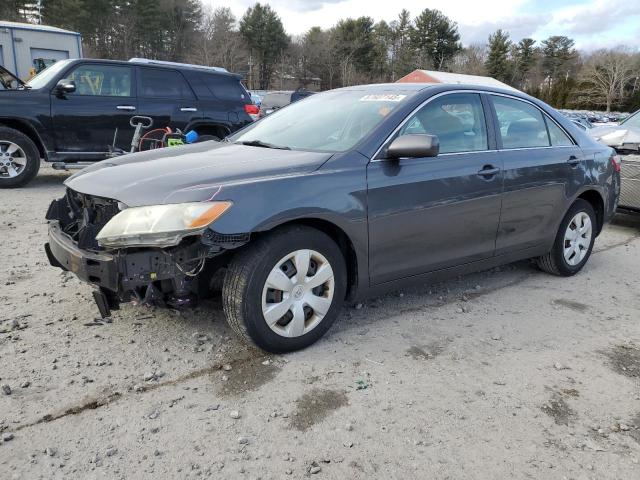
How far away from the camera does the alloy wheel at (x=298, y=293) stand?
3.06 m

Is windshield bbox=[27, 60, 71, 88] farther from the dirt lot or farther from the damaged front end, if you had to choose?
the damaged front end

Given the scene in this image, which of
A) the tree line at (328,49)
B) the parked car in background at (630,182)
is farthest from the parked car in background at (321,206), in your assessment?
the tree line at (328,49)

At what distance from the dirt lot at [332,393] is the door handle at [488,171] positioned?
102cm

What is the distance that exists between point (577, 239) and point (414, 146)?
2.51 metres

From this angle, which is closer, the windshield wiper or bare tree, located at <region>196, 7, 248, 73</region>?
the windshield wiper

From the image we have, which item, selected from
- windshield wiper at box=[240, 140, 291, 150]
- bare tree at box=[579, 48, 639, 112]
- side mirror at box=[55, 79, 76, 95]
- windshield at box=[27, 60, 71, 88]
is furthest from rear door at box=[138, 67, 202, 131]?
bare tree at box=[579, 48, 639, 112]

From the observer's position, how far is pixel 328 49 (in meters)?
58.9

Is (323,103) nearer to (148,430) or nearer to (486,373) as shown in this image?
(486,373)

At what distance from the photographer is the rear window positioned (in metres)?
9.04

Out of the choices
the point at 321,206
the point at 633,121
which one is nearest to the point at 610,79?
the point at 633,121

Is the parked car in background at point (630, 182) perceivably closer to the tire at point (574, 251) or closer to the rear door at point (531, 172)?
the tire at point (574, 251)

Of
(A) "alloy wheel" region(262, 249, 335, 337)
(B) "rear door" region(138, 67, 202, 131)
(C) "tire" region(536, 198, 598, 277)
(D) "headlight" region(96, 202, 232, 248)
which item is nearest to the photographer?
(D) "headlight" region(96, 202, 232, 248)

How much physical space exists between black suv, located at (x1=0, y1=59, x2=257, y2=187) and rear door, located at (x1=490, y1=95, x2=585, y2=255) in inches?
226

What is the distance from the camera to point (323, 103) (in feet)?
13.8
